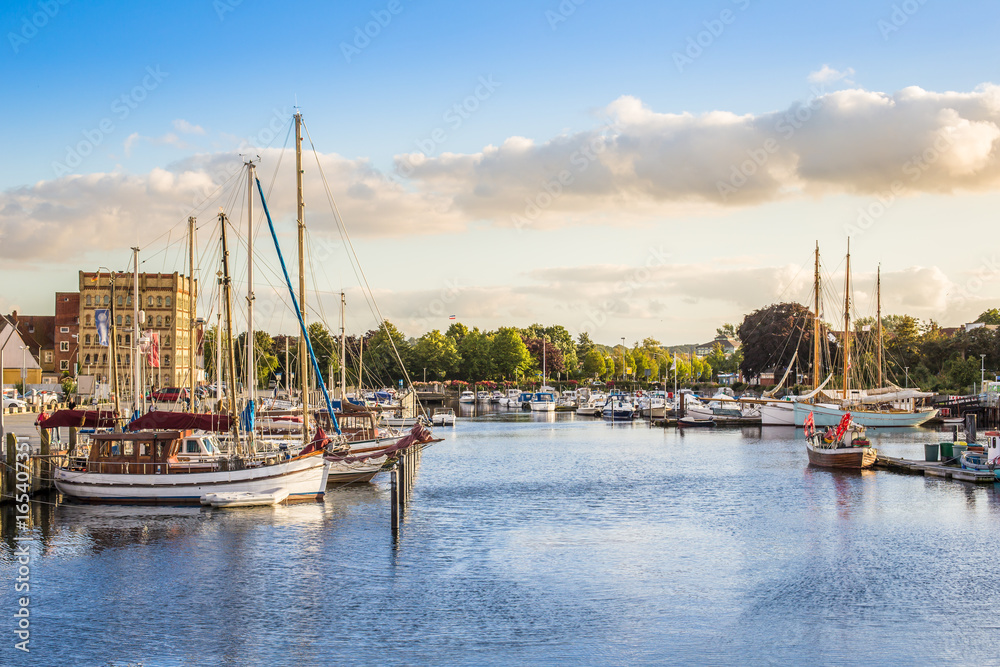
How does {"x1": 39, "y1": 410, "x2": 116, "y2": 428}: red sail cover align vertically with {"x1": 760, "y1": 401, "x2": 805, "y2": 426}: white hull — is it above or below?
above

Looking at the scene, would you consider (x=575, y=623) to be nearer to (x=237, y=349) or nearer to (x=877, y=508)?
(x=877, y=508)

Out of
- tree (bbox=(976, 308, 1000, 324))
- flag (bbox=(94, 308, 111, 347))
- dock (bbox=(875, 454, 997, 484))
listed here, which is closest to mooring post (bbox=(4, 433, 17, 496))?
flag (bbox=(94, 308, 111, 347))

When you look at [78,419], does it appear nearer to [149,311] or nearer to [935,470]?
[935,470]

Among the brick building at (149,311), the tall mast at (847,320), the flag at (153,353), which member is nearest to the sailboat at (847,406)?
the tall mast at (847,320)

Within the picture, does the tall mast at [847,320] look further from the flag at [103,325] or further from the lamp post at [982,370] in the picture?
the flag at [103,325]

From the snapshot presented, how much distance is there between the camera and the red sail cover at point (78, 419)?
49000 mm

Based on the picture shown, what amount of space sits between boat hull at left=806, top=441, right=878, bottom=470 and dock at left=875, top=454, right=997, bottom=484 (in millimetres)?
1043

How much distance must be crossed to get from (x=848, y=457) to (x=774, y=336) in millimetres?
94983

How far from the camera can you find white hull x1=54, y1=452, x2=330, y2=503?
145 ft

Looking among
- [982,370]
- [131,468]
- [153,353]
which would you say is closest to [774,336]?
[982,370]

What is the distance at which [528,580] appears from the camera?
3156cm

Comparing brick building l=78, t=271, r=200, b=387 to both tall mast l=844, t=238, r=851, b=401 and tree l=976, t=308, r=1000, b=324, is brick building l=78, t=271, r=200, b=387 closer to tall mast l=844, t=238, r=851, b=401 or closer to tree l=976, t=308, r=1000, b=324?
tall mast l=844, t=238, r=851, b=401

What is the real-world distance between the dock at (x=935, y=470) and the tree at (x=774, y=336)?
289 feet

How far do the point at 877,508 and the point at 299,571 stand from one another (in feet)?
99.1
